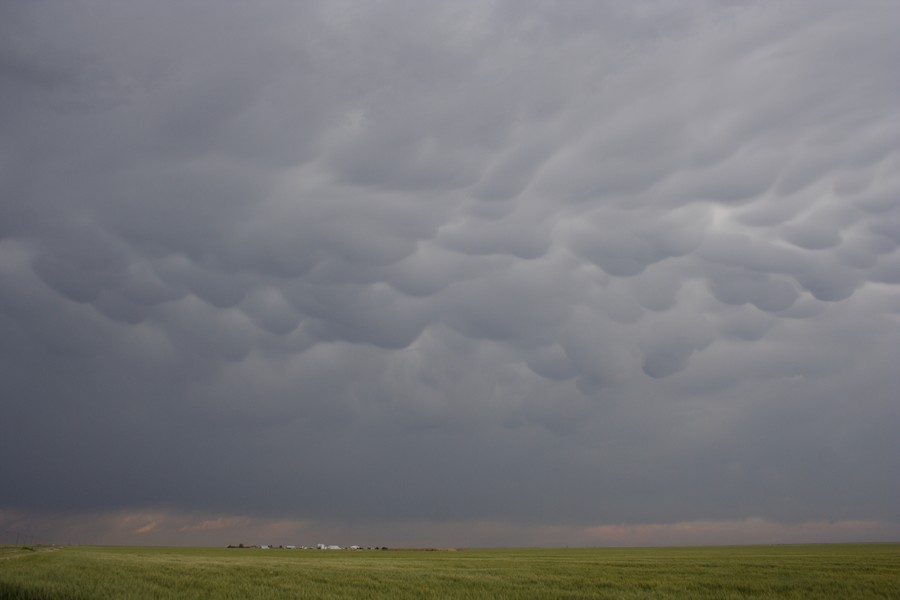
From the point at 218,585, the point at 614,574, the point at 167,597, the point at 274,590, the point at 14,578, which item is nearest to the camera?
the point at 167,597

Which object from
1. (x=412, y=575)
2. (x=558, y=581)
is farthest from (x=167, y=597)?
(x=558, y=581)

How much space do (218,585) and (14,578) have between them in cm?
1466

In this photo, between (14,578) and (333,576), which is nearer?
(14,578)

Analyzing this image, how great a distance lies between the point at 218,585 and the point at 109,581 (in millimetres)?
7815

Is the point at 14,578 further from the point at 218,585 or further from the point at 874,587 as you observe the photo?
the point at 874,587

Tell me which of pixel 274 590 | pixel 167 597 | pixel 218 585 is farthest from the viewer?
pixel 218 585

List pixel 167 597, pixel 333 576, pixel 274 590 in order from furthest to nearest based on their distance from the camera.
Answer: pixel 333 576 < pixel 274 590 < pixel 167 597

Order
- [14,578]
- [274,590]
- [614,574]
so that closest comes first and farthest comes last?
1. [274,590]
2. [14,578]
3. [614,574]

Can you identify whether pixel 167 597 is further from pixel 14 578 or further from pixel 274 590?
pixel 14 578

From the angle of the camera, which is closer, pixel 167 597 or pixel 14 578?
pixel 167 597

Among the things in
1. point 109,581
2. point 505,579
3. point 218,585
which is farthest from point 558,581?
point 109,581

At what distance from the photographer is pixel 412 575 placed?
155 feet

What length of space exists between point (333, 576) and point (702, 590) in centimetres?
2378

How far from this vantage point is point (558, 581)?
41750 millimetres
